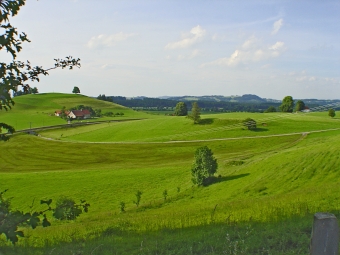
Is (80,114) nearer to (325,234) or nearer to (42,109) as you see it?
(42,109)

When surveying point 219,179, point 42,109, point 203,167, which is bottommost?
point 219,179

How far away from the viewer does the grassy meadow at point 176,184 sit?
343 inches

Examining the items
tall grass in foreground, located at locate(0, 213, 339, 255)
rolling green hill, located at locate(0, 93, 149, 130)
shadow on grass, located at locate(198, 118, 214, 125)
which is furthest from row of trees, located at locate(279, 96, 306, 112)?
tall grass in foreground, located at locate(0, 213, 339, 255)

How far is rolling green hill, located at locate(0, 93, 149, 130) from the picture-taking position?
125625 millimetres

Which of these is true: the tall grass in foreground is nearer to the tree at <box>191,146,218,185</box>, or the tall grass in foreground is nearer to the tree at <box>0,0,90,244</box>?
the tree at <box>0,0,90,244</box>

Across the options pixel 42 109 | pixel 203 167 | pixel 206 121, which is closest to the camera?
pixel 203 167

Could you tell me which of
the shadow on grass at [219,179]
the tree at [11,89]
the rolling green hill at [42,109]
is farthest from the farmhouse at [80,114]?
the tree at [11,89]

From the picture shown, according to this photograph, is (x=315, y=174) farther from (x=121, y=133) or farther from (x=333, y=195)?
(x=121, y=133)

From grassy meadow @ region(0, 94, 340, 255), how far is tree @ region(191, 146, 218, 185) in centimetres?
141

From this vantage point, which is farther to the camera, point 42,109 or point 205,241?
point 42,109

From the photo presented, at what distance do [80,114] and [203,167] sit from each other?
110010 mm

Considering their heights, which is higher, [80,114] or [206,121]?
[206,121]

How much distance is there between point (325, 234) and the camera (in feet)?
14.0

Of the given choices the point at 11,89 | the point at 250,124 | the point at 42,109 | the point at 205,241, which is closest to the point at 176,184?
the point at 205,241
